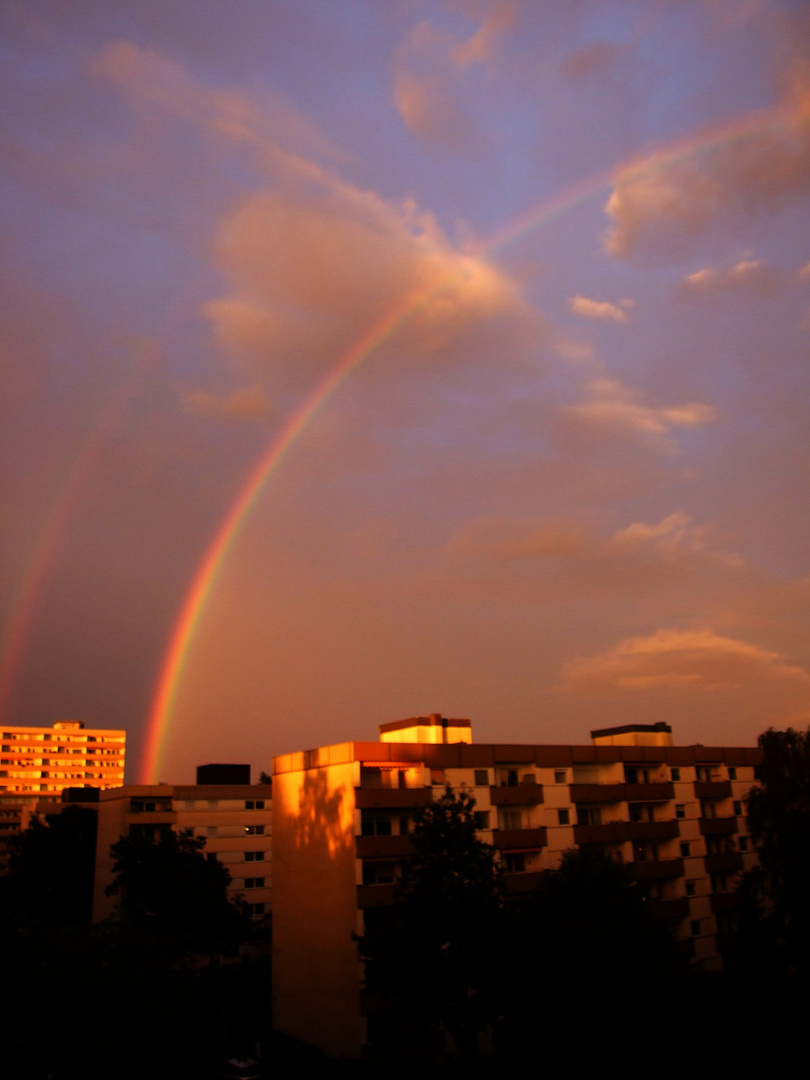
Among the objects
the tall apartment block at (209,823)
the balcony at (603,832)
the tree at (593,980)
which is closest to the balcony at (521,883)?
the balcony at (603,832)

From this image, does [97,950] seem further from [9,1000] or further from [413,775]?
[413,775]

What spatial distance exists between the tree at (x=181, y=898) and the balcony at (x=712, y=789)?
29553 mm

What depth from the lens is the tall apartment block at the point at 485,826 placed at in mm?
41000

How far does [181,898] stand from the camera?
152ft

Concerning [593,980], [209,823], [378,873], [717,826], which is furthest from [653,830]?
[209,823]

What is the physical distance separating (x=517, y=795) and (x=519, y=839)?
7.65 ft

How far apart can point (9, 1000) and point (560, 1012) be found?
14846mm

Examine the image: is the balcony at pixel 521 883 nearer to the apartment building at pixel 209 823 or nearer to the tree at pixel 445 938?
the tree at pixel 445 938

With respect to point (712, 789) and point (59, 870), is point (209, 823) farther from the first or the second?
point (712, 789)

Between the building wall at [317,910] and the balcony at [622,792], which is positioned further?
the balcony at [622,792]

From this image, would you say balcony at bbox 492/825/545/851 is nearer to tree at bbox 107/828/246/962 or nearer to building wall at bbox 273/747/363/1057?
building wall at bbox 273/747/363/1057

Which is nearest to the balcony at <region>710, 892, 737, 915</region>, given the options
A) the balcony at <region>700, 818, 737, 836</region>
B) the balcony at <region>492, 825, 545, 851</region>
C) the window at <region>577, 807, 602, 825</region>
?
the balcony at <region>700, 818, 737, 836</region>

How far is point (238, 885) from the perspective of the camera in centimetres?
6675

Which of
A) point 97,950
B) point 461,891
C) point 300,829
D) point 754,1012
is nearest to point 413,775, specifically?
point 300,829
